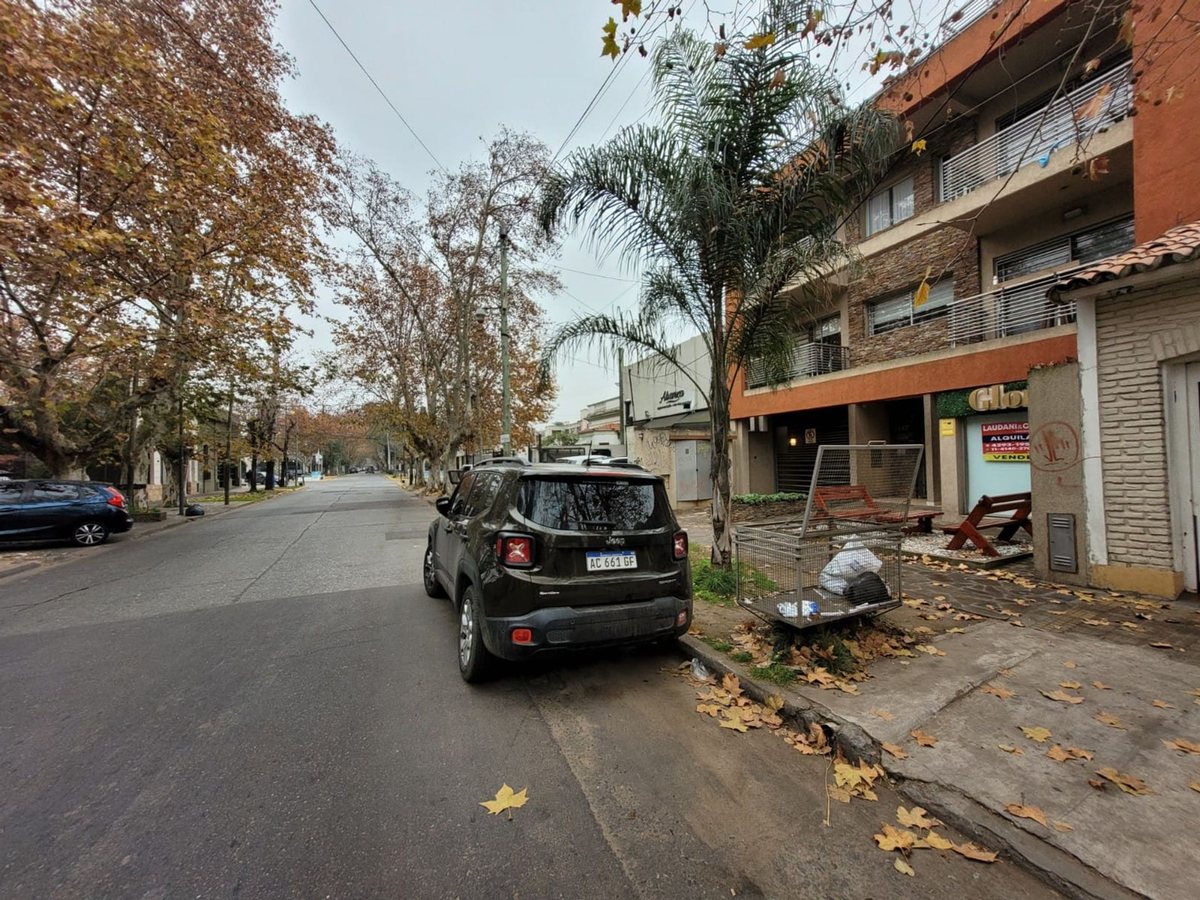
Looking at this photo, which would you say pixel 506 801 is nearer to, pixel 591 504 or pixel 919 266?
pixel 591 504

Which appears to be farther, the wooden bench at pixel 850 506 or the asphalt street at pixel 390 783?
the wooden bench at pixel 850 506

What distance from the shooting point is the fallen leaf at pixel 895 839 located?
7.29ft

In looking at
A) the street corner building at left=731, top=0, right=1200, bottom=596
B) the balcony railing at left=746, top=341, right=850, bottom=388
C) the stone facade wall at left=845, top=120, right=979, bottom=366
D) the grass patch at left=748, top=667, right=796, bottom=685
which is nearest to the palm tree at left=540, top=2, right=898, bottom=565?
the street corner building at left=731, top=0, right=1200, bottom=596

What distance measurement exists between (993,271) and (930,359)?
2.24 metres

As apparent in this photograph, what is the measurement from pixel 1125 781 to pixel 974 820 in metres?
0.90

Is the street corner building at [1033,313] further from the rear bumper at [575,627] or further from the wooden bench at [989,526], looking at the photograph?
the rear bumper at [575,627]

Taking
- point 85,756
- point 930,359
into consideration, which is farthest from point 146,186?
point 930,359

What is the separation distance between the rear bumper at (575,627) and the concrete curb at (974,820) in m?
0.99

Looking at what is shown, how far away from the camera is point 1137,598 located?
5129 mm

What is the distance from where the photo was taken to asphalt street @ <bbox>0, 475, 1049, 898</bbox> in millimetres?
2084

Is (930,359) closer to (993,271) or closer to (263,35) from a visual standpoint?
(993,271)

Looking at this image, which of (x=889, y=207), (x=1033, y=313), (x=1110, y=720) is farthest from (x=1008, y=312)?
(x=1110, y=720)

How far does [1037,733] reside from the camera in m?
2.90

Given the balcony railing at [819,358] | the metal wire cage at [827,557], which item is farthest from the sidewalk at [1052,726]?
the balcony railing at [819,358]
